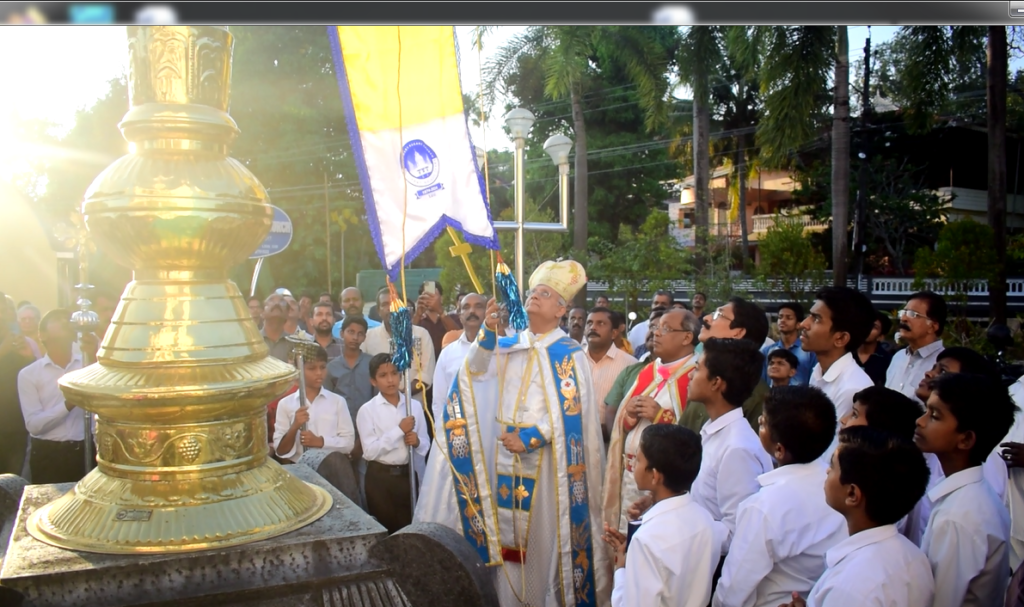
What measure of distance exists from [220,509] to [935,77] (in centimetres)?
1152

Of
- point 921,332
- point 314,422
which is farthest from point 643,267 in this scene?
point 314,422

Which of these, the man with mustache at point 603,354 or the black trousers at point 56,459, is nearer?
the black trousers at point 56,459

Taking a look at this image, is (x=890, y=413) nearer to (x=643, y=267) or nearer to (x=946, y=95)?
(x=946, y=95)

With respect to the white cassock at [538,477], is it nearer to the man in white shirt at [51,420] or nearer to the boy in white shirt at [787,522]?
the boy in white shirt at [787,522]

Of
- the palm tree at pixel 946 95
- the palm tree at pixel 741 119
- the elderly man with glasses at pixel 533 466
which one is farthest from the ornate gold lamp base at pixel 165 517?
the palm tree at pixel 741 119

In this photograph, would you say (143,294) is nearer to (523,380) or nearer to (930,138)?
(523,380)

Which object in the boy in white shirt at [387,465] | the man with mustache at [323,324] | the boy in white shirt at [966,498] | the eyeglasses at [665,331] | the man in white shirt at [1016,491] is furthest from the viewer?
the man with mustache at [323,324]

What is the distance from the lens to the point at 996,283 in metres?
10.6

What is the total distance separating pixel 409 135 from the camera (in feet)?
9.71

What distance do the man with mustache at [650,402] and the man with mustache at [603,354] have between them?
1191 millimetres

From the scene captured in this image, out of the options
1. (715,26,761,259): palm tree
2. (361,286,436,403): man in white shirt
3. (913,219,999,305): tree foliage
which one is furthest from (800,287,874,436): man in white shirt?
(715,26,761,259): palm tree

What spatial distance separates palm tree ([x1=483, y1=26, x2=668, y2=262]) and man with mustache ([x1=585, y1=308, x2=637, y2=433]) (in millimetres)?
9696

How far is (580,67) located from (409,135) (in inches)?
514

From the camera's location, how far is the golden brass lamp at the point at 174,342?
112cm
